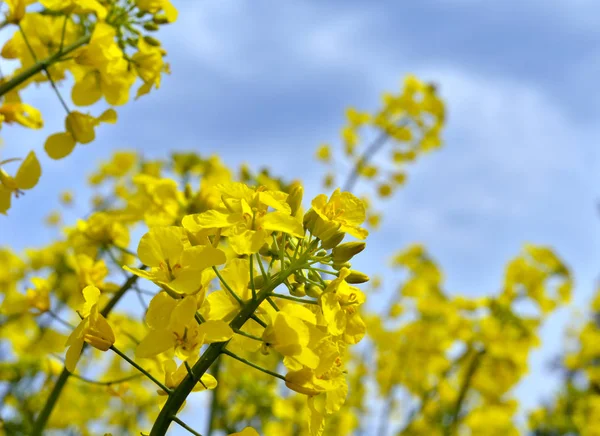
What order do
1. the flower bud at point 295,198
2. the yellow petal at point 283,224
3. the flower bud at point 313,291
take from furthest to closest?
the flower bud at point 295,198, the flower bud at point 313,291, the yellow petal at point 283,224

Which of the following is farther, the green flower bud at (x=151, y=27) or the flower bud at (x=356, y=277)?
the green flower bud at (x=151, y=27)

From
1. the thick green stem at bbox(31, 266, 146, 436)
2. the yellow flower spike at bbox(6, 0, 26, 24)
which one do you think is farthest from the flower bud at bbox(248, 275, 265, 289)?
the yellow flower spike at bbox(6, 0, 26, 24)

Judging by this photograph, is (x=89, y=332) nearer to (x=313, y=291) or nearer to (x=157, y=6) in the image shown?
(x=313, y=291)

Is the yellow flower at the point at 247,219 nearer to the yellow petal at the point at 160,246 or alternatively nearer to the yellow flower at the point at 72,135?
the yellow petal at the point at 160,246

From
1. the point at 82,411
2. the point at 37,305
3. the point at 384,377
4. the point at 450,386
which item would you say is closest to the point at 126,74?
the point at 37,305

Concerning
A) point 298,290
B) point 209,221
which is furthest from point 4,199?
point 298,290


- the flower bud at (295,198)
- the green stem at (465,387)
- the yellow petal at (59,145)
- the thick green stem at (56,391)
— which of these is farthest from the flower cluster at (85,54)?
the green stem at (465,387)
